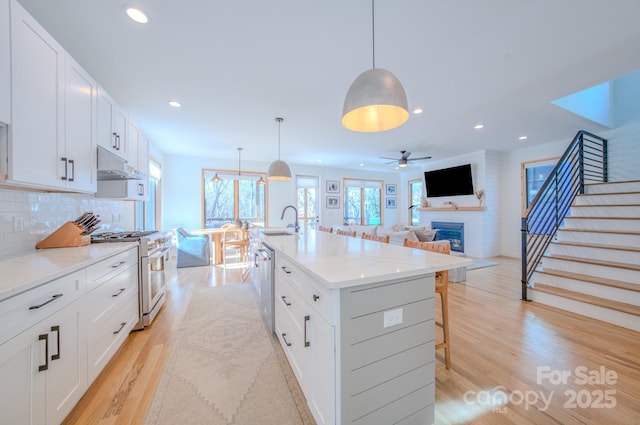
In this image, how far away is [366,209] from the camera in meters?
8.77

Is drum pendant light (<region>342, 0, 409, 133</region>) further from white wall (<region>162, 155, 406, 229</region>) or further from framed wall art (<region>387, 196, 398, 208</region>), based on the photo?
framed wall art (<region>387, 196, 398, 208</region>)

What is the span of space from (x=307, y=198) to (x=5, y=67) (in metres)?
6.68

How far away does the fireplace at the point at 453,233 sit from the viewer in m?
6.52

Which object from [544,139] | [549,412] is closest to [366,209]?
[544,139]

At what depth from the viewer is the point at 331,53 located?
2195 millimetres

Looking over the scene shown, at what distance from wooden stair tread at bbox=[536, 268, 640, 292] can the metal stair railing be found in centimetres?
18

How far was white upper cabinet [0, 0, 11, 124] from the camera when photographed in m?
1.25

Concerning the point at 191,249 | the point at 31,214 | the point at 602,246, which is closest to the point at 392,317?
the point at 31,214

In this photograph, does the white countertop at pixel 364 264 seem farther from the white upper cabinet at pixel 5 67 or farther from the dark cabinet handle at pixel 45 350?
the white upper cabinet at pixel 5 67

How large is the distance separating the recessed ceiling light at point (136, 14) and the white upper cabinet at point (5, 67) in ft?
2.01

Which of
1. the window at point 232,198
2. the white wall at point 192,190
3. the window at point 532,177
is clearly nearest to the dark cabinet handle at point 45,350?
the window at point 232,198

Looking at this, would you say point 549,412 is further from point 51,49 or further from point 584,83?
point 51,49


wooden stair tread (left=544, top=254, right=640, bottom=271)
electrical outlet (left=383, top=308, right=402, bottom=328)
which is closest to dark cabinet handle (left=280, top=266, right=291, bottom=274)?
electrical outlet (left=383, top=308, right=402, bottom=328)

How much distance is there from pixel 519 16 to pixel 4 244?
419cm
